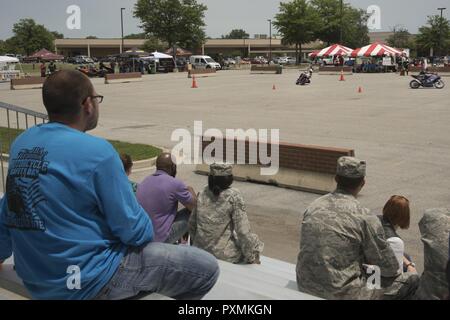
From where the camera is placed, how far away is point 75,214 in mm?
2506

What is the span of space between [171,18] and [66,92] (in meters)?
78.1

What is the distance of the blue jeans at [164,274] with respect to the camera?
2699mm

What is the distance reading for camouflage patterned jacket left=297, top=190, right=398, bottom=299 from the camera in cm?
351

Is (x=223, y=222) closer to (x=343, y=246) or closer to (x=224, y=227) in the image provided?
(x=224, y=227)

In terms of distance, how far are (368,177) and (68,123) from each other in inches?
317

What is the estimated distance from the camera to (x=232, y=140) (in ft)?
33.5

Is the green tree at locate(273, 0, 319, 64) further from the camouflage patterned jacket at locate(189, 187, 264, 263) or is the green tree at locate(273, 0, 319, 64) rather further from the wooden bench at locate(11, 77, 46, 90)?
the camouflage patterned jacket at locate(189, 187, 264, 263)

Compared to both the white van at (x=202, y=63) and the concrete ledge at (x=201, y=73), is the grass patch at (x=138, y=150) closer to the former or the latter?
the concrete ledge at (x=201, y=73)

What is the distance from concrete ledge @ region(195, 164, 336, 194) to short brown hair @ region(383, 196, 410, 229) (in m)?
4.51

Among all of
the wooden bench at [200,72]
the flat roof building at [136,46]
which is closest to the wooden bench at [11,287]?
the wooden bench at [200,72]

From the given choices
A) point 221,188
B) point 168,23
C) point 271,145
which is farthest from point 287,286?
point 168,23

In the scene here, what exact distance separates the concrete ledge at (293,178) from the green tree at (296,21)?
7176 cm

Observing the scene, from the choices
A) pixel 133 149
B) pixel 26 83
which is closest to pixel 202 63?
pixel 26 83

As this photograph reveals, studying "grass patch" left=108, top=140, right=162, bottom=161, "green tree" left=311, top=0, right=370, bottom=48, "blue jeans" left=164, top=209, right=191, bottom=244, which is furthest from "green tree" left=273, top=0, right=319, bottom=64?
"blue jeans" left=164, top=209, right=191, bottom=244
